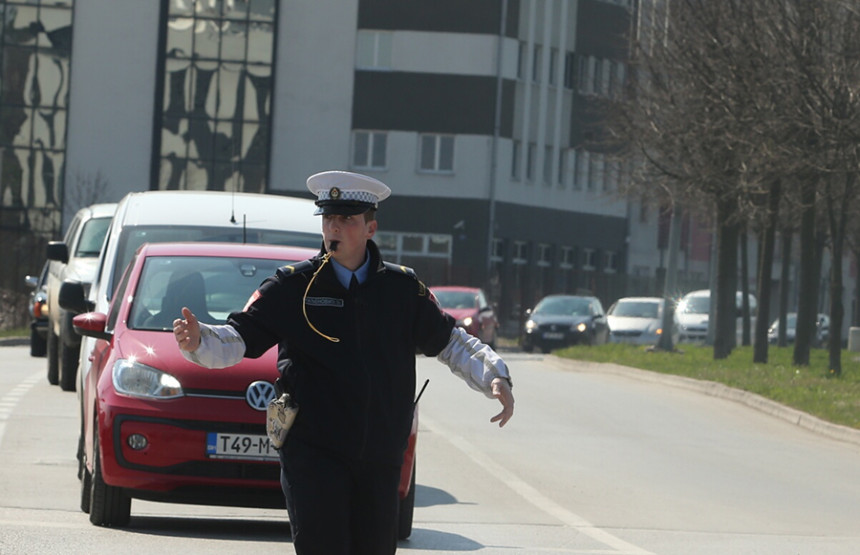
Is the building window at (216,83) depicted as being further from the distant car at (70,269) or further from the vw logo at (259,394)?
the vw logo at (259,394)

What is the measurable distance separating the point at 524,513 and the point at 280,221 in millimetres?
3382

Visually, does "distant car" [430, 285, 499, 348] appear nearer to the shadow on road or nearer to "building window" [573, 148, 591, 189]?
"building window" [573, 148, 591, 189]

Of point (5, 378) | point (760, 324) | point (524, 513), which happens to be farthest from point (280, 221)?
point (760, 324)

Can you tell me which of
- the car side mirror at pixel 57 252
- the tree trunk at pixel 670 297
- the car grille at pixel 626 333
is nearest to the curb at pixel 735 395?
the tree trunk at pixel 670 297

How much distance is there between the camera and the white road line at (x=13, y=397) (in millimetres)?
16934

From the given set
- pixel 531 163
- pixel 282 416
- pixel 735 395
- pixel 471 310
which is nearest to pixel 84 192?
pixel 531 163

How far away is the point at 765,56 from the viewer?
87.8 feet

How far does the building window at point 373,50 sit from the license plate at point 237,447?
181ft

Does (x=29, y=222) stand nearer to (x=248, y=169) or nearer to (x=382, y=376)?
(x=248, y=169)

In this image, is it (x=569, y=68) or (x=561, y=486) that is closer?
(x=561, y=486)

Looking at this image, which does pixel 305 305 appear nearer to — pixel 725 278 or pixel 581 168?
pixel 725 278

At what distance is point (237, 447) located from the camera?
938cm

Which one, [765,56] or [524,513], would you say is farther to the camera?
[765,56]

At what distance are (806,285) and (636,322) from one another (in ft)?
55.3
